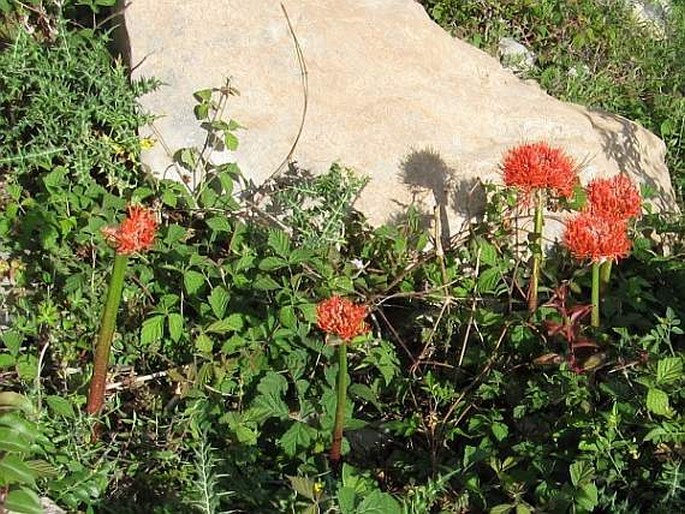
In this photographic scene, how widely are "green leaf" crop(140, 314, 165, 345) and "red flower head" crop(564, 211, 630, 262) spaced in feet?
4.93

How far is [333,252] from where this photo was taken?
13.4ft

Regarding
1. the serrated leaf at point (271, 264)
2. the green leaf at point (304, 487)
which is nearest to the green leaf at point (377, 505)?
the green leaf at point (304, 487)

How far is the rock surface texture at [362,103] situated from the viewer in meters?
4.54

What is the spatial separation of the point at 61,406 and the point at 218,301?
26.2 inches

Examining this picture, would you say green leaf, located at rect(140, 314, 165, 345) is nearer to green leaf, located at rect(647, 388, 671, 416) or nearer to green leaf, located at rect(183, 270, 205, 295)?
green leaf, located at rect(183, 270, 205, 295)

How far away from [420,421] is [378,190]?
→ 1.28 metres

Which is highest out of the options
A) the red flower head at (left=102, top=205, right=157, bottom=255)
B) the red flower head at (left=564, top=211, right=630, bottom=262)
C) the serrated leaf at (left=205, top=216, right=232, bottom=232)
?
the red flower head at (left=564, top=211, right=630, bottom=262)

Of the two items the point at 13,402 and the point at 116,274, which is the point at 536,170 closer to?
the point at 116,274

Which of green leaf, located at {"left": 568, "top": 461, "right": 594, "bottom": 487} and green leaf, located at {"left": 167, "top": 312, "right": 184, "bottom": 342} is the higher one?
green leaf, located at {"left": 568, "top": 461, "right": 594, "bottom": 487}

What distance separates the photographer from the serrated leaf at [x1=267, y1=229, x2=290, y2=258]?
149 inches

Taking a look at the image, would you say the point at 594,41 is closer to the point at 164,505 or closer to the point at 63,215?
the point at 63,215

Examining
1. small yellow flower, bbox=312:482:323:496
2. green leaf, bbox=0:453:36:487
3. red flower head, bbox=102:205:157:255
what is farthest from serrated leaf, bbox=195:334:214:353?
green leaf, bbox=0:453:36:487

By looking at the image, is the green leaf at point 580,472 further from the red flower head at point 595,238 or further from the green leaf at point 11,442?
the green leaf at point 11,442

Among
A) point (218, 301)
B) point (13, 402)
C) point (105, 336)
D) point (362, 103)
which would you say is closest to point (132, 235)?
point (105, 336)
